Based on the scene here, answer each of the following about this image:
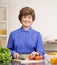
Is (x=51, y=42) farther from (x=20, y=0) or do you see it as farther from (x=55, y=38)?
(x=20, y=0)

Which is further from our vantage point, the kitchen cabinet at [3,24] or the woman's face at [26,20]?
the kitchen cabinet at [3,24]

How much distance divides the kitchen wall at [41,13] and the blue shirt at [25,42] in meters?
1.92

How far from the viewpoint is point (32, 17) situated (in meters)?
2.19

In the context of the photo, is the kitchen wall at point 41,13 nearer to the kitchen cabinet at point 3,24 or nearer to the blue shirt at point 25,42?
the kitchen cabinet at point 3,24

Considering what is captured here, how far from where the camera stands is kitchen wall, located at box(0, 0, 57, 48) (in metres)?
4.11

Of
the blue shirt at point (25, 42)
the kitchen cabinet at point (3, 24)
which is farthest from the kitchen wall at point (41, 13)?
the blue shirt at point (25, 42)

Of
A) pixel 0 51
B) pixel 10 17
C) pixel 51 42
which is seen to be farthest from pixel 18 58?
pixel 10 17

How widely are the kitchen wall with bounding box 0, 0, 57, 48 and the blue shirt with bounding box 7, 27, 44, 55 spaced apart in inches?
75.6

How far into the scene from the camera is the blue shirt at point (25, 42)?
2.14m

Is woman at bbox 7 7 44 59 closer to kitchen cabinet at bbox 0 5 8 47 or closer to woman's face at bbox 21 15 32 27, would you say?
woman's face at bbox 21 15 32 27

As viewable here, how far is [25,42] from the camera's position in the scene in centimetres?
215

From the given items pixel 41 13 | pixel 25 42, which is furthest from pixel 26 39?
pixel 41 13

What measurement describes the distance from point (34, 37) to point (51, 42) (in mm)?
1699

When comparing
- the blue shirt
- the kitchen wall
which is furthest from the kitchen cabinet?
the blue shirt
